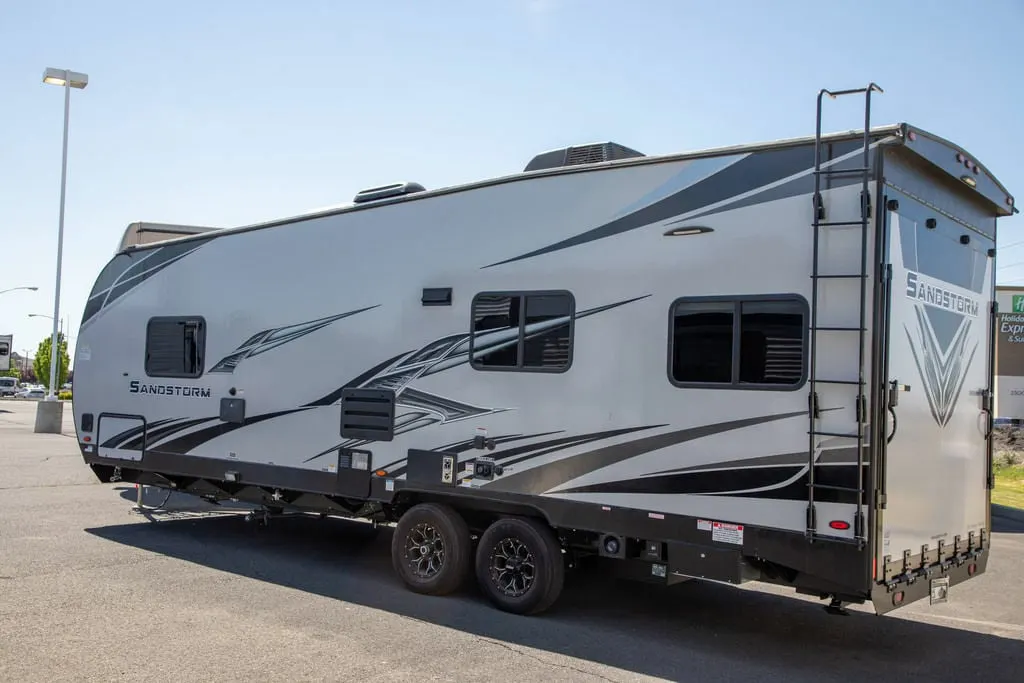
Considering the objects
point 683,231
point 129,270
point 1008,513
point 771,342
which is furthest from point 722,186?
point 1008,513

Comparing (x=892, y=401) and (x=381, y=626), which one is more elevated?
(x=892, y=401)

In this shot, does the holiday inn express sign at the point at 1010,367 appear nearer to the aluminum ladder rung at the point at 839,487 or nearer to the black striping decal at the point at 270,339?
the black striping decal at the point at 270,339

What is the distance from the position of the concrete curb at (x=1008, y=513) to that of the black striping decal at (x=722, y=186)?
1111cm

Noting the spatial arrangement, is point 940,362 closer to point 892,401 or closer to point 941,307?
point 941,307

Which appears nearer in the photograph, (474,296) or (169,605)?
(169,605)

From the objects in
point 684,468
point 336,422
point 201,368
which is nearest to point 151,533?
point 201,368

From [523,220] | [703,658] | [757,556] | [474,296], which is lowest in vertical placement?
[703,658]

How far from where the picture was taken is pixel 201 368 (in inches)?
403

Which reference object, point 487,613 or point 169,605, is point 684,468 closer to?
point 487,613

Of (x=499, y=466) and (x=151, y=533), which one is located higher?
(x=499, y=466)

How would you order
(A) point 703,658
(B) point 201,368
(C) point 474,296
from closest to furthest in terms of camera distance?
(A) point 703,658
(C) point 474,296
(B) point 201,368

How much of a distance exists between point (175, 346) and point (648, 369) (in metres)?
5.98

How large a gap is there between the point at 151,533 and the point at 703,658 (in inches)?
265

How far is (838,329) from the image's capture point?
6.02 meters
